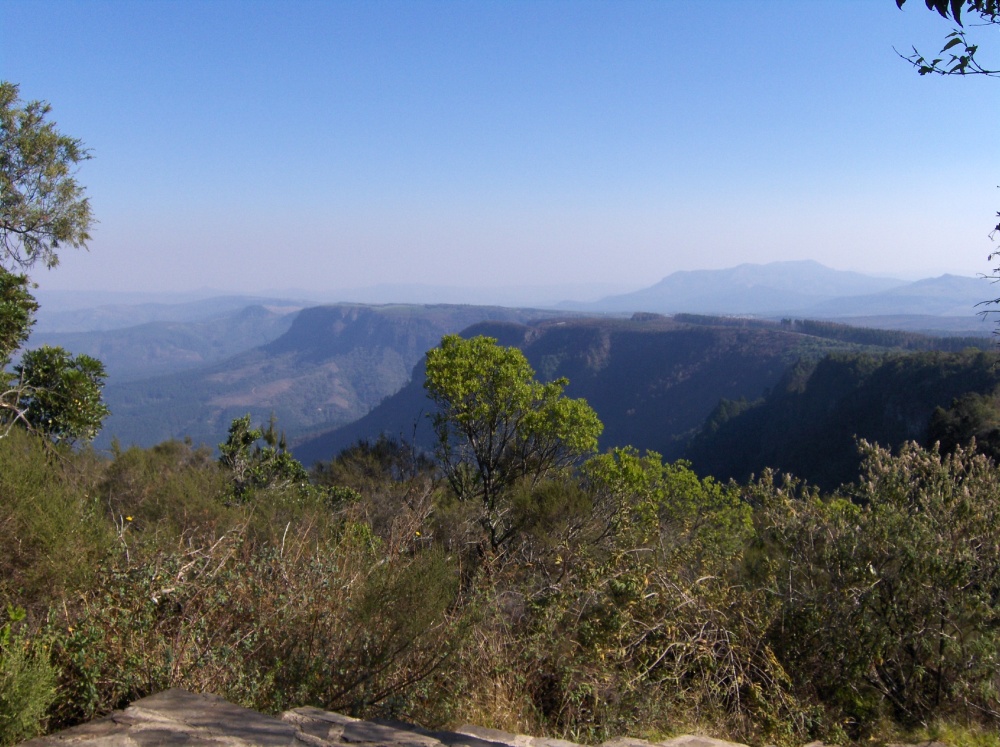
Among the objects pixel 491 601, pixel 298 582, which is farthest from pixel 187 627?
pixel 491 601

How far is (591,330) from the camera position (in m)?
140

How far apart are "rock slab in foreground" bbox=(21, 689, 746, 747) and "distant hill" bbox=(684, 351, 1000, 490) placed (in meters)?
41.4

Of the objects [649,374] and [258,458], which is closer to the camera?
[258,458]

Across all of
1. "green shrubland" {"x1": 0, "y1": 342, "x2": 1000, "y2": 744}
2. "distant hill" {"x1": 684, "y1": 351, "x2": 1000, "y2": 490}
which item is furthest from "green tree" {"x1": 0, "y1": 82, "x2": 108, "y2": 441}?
"distant hill" {"x1": 684, "y1": 351, "x2": 1000, "y2": 490}

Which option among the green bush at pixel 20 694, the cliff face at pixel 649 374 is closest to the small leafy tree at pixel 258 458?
the green bush at pixel 20 694

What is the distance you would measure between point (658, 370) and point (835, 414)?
60.0 meters

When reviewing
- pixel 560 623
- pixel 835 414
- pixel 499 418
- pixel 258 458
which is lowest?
pixel 835 414

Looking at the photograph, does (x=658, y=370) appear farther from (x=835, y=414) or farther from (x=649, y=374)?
(x=835, y=414)

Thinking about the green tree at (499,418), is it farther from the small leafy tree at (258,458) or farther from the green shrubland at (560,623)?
the green shrubland at (560,623)

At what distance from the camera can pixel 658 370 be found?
116375mm

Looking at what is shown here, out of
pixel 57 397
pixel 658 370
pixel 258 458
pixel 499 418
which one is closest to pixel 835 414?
pixel 499 418

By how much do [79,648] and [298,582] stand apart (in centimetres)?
155

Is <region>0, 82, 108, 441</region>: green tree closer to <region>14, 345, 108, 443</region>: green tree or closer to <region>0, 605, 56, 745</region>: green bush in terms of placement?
<region>14, 345, 108, 443</region>: green tree

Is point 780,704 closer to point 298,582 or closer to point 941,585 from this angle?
point 941,585
